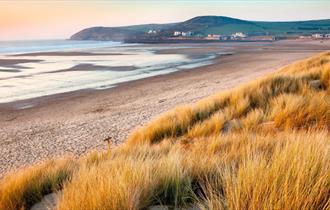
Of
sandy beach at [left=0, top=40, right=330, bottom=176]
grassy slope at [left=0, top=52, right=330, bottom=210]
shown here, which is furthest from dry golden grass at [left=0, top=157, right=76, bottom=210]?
sandy beach at [left=0, top=40, right=330, bottom=176]

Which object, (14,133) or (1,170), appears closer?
(1,170)

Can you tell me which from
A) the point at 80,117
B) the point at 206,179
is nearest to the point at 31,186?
the point at 206,179

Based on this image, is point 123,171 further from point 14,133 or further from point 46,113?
point 46,113

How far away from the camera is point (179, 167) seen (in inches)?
106

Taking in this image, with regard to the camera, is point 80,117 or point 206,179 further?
point 80,117

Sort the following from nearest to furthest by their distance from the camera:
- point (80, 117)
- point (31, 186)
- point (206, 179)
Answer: point (206, 179) < point (31, 186) < point (80, 117)

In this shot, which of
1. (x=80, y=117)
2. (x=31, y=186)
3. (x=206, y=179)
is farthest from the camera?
(x=80, y=117)

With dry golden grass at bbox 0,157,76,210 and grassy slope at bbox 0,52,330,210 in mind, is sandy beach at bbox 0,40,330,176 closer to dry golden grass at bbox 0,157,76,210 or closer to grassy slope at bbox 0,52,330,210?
dry golden grass at bbox 0,157,76,210

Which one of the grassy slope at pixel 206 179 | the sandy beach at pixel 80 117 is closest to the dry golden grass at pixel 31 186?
the grassy slope at pixel 206 179

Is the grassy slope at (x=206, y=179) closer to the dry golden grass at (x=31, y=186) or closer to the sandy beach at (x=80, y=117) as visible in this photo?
the dry golden grass at (x=31, y=186)

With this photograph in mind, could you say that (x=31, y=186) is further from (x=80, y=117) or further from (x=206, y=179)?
(x=80, y=117)

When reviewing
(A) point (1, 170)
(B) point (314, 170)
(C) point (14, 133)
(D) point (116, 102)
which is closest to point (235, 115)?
(B) point (314, 170)

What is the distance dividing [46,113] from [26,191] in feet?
38.8

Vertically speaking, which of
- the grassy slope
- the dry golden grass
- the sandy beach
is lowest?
the sandy beach
